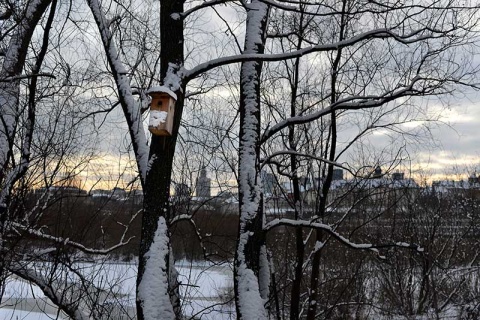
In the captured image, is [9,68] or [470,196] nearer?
[9,68]

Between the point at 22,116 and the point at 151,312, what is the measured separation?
2418 mm

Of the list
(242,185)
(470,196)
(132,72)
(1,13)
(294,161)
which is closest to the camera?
(1,13)

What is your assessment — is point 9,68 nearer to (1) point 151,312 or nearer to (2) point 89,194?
(2) point 89,194

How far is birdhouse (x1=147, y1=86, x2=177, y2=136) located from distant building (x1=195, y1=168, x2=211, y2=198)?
9.20 ft

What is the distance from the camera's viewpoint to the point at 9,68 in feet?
15.3

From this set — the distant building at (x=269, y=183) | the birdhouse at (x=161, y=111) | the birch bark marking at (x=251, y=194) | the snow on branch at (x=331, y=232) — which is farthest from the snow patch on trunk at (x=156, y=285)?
the distant building at (x=269, y=183)

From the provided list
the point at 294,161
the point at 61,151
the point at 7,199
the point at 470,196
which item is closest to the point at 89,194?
the point at 61,151

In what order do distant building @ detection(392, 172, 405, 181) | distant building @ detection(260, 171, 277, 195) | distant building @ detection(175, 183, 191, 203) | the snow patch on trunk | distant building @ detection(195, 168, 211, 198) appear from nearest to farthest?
the snow patch on trunk → distant building @ detection(175, 183, 191, 203) → distant building @ detection(195, 168, 211, 198) → distant building @ detection(260, 171, 277, 195) → distant building @ detection(392, 172, 405, 181)

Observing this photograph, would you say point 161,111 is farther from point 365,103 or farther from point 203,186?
point 203,186

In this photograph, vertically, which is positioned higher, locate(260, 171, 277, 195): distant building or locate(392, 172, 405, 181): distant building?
locate(392, 172, 405, 181): distant building

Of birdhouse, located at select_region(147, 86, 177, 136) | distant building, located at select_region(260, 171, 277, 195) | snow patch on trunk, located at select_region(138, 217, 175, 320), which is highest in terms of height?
birdhouse, located at select_region(147, 86, 177, 136)

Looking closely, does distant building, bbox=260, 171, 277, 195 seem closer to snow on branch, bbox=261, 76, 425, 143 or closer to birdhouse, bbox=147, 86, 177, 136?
snow on branch, bbox=261, 76, 425, 143

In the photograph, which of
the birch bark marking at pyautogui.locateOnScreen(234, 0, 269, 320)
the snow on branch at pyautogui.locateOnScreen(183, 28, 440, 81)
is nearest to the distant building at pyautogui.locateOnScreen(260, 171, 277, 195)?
the birch bark marking at pyautogui.locateOnScreen(234, 0, 269, 320)

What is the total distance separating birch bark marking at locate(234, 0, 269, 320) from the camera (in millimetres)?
4469
